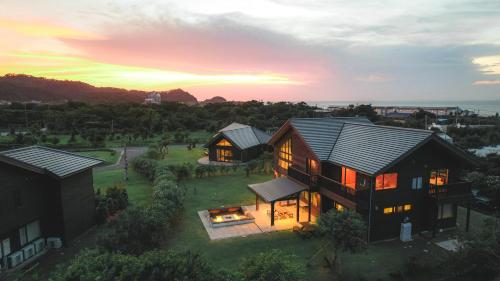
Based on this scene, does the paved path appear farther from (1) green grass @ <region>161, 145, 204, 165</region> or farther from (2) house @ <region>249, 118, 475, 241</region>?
(2) house @ <region>249, 118, 475, 241</region>

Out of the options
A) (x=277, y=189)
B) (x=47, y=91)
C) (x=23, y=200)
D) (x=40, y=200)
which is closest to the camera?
(x=23, y=200)

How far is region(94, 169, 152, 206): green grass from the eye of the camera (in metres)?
25.9

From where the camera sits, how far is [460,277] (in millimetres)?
12797

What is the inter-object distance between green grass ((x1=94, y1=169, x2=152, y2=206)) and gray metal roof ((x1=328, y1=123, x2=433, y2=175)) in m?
15.5

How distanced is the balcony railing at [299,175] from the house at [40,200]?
1343cm

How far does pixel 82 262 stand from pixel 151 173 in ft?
76.4

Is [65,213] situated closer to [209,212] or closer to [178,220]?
[178,220]

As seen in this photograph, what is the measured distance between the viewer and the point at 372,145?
1903cm

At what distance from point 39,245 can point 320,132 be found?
1849 cm

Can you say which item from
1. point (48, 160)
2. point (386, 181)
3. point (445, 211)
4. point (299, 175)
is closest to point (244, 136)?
point (299, 175)

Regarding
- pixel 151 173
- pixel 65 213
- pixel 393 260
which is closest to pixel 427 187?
pixel 393 260

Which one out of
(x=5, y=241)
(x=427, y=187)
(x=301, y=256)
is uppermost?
(x=427, y=187)

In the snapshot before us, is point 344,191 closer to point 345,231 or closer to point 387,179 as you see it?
point 387,179

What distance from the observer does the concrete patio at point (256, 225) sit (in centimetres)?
1884
